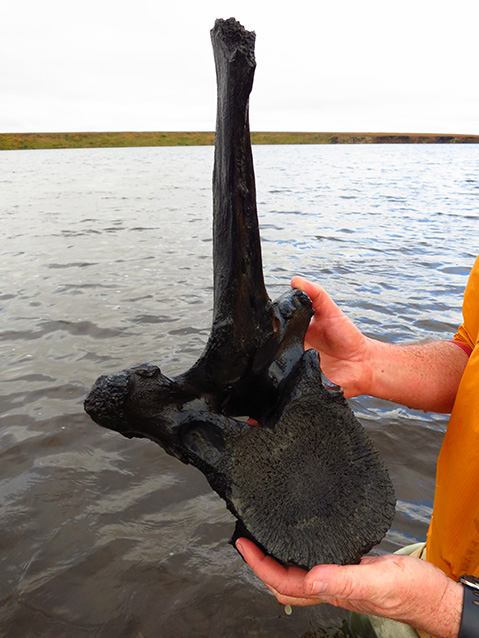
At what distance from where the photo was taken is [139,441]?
4.21 m

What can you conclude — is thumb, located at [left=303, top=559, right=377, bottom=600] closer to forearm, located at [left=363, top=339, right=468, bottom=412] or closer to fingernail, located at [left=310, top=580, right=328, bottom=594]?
fingernail, located at [left=310, top=580, right=328, bottom=594]

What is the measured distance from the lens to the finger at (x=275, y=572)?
1478 mm

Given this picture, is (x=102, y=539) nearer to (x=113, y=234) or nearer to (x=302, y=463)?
(x=302, y=463)

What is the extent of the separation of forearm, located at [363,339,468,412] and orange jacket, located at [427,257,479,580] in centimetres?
39

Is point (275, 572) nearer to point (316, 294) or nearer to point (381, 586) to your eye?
point (381, 586)

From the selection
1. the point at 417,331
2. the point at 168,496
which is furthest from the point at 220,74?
the point at 417,331

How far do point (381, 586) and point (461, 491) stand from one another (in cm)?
57

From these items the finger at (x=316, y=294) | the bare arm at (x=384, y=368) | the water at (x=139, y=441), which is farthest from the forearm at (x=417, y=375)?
the water at (x=139, y=441)

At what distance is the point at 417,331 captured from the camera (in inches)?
241

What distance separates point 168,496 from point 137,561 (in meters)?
0.60

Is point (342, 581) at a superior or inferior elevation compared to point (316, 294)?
inferior

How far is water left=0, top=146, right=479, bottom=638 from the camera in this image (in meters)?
2.79

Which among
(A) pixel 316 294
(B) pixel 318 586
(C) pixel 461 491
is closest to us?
(B) pixel 318 586

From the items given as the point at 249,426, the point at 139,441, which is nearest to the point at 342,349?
the point at 249,426
